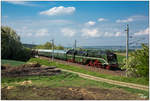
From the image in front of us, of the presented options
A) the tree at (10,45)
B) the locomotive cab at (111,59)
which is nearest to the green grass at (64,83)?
the locomotive cab at (111,59)

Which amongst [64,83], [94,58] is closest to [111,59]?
[94,58]

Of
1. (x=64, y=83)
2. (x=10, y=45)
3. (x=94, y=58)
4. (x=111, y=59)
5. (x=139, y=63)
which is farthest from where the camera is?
(x=10, y=45)

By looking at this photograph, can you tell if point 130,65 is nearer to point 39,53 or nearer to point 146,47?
point 146,47

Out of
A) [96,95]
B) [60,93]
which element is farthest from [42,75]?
[96,95]

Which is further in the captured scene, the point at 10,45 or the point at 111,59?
the point at 10,45

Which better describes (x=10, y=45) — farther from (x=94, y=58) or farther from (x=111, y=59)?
(x=111, y=59)

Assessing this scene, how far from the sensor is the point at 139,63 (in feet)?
50.8

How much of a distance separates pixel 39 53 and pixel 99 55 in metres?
30.4

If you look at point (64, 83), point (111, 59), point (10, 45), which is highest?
point (10, 45)

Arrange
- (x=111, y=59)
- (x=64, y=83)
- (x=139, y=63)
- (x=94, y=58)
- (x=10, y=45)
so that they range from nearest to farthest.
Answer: (x=64, y=83)
(x=139, y=63)
(x=111, y=59)
(x=94, y=58)
(x=10, y=45)

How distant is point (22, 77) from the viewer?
53.6ft

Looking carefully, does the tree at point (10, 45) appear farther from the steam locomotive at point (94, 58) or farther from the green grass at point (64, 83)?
the green grass at point (64, 83)

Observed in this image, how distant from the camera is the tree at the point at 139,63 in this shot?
550 inches

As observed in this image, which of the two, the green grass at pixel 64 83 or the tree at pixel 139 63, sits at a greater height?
the tree at pixel 139 63
